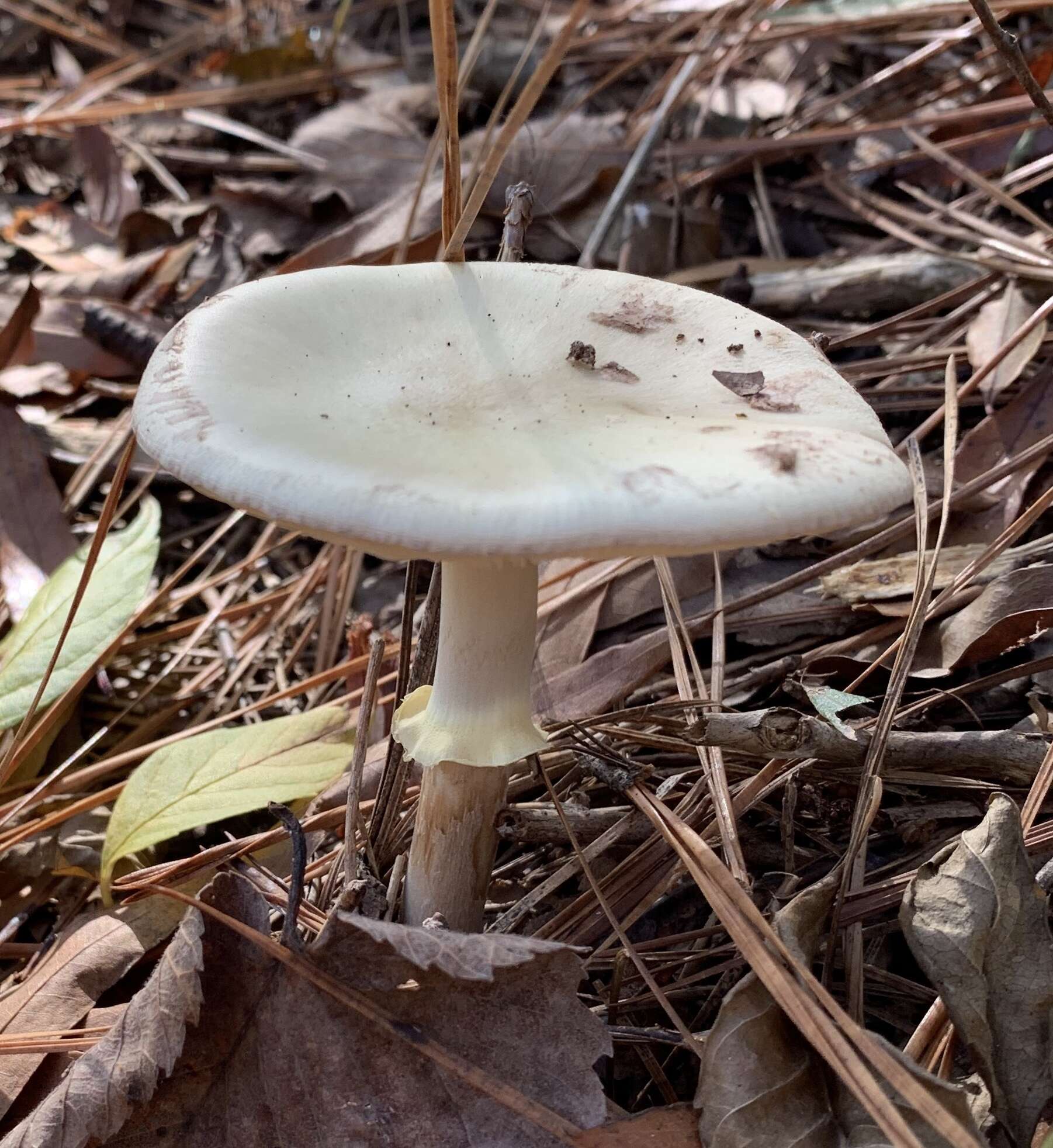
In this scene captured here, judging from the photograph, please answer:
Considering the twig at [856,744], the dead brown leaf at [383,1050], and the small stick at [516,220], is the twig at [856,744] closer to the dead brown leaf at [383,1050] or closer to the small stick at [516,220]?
the dead brown leaf at [383,1050]

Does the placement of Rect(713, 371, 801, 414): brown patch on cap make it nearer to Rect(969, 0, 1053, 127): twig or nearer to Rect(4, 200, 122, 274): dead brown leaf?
Rect(969, 0, 1053, 127): twig

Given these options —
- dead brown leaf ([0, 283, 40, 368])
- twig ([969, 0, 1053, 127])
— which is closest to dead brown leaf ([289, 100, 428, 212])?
dead brown leaf ([0, 283, 40, 368])

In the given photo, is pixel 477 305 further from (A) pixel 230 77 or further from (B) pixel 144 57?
(B) pixel 144 57

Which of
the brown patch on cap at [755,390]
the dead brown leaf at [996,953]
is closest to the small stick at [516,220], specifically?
the brown patch on cap at [755,390]

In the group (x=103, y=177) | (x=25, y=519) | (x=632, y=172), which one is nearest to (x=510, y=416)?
(x=25, y=519)

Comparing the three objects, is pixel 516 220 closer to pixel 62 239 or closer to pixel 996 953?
pixel 996 953
